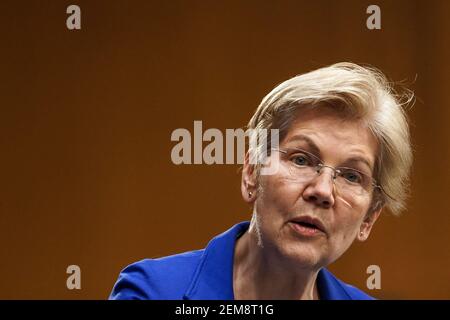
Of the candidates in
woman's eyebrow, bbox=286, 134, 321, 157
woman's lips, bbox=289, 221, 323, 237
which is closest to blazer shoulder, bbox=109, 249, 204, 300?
woman's lips, bbox=289, 221, 323, 237

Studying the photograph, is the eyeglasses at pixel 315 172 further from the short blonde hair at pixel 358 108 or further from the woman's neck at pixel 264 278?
the woman's neck at pixel 264 278

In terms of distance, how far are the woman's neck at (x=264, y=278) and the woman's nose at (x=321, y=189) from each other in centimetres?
15

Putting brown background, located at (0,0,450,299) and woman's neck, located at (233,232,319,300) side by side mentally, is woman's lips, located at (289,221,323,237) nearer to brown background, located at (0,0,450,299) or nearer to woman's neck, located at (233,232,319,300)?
woman's neck, located at (233,232,319,300)

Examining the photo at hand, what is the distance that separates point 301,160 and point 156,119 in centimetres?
52

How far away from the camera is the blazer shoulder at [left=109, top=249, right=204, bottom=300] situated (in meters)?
1.41

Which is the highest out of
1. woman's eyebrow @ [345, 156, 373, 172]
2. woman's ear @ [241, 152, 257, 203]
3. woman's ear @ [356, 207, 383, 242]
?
woman's eyebrow @ [345, 156, 373, 172]

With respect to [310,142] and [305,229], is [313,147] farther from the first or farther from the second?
[305,229]

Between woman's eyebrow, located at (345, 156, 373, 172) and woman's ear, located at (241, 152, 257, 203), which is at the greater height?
woman's eyebrow, located at (345, 156, 373, 172)

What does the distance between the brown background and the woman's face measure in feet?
1.19

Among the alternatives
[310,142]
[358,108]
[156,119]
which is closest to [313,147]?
[310,142]

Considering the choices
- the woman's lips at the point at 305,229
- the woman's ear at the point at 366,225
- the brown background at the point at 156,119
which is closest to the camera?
the woman's lips at the point at 305,229

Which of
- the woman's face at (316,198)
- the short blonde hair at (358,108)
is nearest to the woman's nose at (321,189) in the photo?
the woman's face at (316,198)

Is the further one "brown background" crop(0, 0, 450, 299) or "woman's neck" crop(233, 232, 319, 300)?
"brown background" crop(0, 0, 450, 299)

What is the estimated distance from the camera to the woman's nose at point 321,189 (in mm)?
1410
